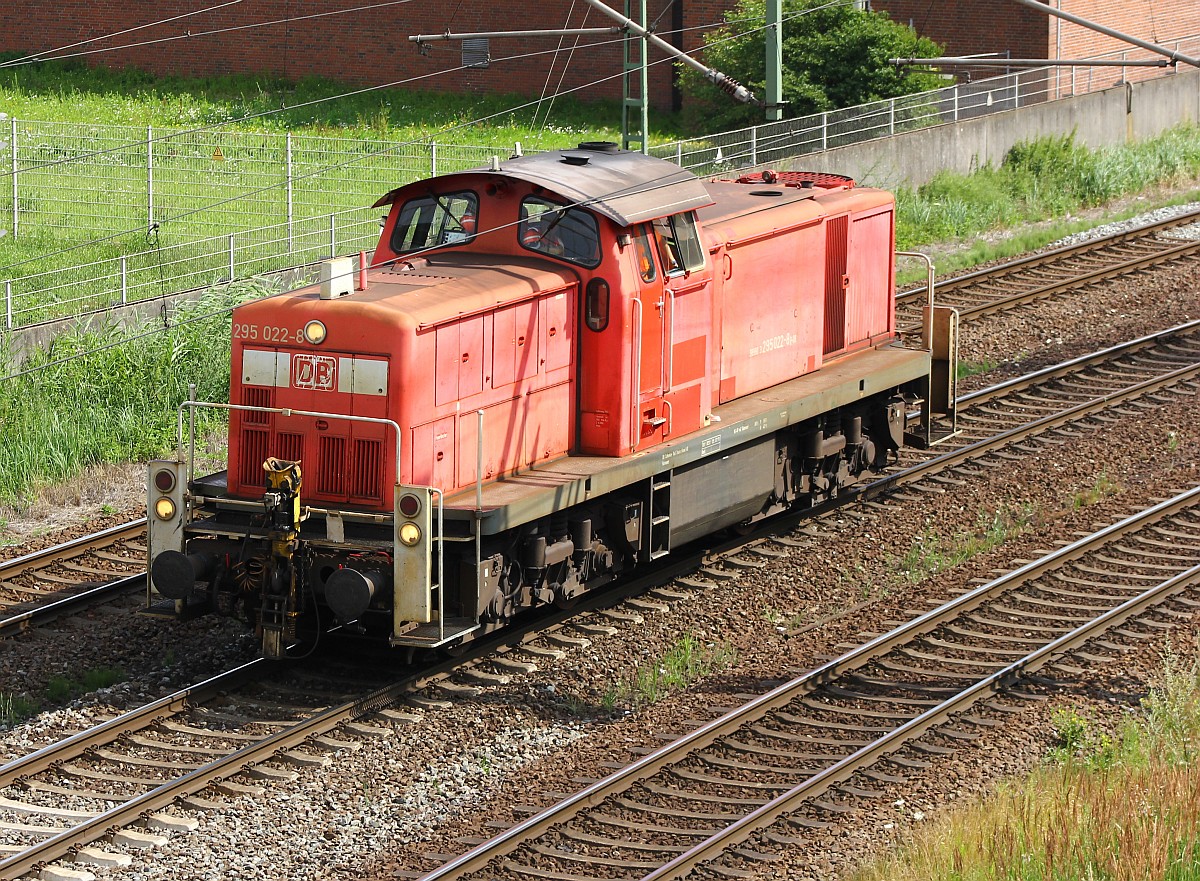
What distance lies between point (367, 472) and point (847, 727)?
11.5 ft

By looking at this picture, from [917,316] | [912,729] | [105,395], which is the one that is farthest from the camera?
[917,316]

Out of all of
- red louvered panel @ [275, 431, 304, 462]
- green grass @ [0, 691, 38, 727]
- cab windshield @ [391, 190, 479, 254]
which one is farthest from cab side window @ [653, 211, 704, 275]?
green grass @ [0, 691, 38, 727]

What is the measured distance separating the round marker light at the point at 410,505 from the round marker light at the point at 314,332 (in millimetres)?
1274

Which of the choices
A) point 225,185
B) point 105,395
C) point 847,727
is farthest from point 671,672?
point 225,185

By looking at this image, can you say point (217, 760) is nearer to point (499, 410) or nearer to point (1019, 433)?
point (499, 410)

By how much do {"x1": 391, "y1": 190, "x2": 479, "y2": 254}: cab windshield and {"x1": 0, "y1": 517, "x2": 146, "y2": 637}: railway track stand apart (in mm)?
3432

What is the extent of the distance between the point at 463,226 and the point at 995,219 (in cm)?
1667

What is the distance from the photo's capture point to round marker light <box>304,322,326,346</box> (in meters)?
11.1

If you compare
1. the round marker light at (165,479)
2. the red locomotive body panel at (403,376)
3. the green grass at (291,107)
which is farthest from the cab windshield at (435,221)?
the green grass at (291,107)

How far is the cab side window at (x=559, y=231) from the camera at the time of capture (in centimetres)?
1216

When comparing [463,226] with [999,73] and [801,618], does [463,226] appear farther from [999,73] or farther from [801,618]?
[999,73]

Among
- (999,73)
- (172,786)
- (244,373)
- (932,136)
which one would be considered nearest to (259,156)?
(932,136)

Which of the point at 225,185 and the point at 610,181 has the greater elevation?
the point at 610,181

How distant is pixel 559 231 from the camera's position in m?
12.3
